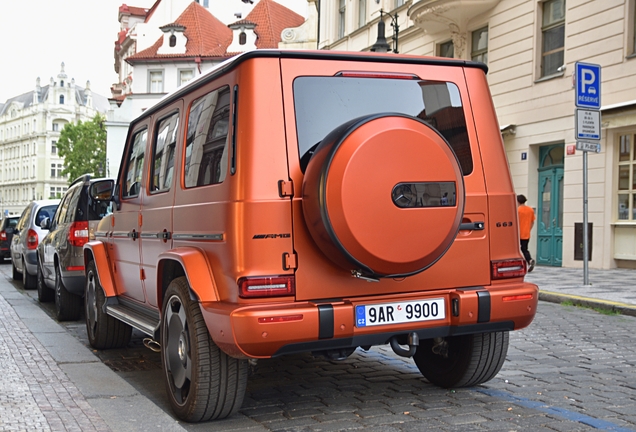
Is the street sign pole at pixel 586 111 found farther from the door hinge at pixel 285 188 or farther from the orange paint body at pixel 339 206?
the door hinge at pixel 285 188

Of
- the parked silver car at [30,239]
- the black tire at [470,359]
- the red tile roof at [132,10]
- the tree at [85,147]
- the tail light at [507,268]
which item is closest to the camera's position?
the tail light at [507,268]

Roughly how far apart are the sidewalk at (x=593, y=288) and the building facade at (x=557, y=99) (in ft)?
4.80

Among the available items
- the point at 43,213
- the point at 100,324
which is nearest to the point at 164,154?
the point at 100,324

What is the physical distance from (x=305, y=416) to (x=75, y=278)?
5.52 metres

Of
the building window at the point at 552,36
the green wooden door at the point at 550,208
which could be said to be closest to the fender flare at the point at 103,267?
the green wooden door at the point at 550,208

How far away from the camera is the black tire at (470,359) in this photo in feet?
18.0

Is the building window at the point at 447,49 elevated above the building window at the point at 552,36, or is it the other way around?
the building window at the point at 447,49

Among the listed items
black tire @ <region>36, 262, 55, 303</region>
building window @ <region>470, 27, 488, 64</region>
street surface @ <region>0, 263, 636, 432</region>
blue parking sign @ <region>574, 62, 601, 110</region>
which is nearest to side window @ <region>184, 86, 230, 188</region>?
street surface @ <region>0, 263, 636, 432</region>

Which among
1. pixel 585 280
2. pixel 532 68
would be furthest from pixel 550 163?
pixel 585 280

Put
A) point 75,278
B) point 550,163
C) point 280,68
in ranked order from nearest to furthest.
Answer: point 280,68 → point 75,278 → point 550,163

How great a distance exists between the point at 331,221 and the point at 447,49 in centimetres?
2112

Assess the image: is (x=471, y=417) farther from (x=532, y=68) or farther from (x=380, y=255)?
(x=532, y=68)

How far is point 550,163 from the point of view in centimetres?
1978

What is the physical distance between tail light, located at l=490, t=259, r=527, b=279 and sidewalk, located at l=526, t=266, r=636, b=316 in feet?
18.7
